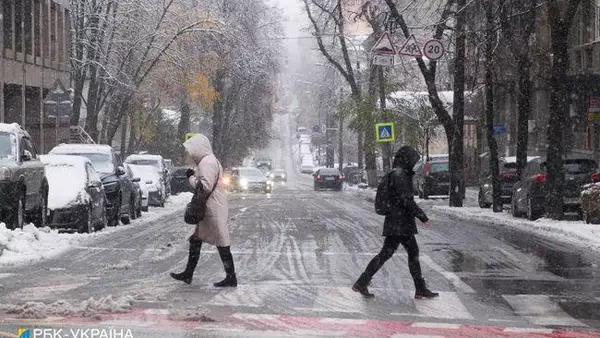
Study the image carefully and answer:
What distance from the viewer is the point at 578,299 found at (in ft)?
39.4

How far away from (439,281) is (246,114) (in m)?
61.0

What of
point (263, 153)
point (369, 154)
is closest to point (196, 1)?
point (369, 154)

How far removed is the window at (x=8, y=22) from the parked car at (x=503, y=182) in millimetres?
19193

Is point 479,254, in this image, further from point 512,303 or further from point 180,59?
point 180,59

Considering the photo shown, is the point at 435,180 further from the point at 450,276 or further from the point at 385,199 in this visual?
the point at 385,199

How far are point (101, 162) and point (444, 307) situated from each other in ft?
56.3

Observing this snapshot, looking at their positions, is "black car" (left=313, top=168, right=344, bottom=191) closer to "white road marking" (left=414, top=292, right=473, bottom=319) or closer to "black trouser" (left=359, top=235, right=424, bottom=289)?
"white road marking" (left=414, top=292, right=473, bottom=319)

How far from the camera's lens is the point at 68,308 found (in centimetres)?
1012

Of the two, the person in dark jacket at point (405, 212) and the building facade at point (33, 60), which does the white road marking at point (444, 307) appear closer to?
the person in dark jacket at point (405, 212)

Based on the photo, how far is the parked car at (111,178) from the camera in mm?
25453

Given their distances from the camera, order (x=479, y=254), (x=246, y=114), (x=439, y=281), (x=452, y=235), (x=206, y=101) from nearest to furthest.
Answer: (x=439, y=281) < (x=479, y=254) < (x=452, y=235) < (x=206, y=101) < (x=246, y=114)

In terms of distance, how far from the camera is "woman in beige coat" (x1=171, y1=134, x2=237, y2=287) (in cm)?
1249

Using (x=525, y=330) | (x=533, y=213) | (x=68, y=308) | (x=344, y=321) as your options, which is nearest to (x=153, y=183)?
(x=533, y=213)

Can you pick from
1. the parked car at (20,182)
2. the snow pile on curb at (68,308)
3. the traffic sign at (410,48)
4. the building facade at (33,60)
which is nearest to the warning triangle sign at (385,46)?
the traffic sign at (410,48)
